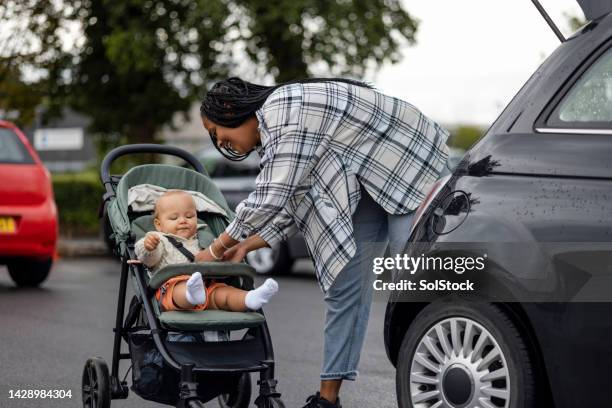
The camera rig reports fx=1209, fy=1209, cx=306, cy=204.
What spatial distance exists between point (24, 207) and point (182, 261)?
21.4 feet

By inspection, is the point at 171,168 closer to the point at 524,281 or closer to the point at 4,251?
the point at 524,281

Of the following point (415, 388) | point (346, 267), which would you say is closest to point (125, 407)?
point (346, 267)

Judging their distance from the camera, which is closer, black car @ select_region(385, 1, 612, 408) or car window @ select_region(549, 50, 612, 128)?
black car @ select_region(385, 1, 612, 408)

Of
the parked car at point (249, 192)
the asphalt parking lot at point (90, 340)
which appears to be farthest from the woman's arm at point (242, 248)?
the parked car at point (249, 192)

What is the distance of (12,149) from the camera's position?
11656 mm

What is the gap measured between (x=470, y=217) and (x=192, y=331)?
1348 mm

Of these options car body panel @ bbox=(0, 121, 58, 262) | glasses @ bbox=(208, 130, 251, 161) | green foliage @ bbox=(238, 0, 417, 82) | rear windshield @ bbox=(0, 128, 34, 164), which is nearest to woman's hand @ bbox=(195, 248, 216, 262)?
glasses @ bbox=(208, 130, 251, 161)

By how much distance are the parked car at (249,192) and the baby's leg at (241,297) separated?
8334mm

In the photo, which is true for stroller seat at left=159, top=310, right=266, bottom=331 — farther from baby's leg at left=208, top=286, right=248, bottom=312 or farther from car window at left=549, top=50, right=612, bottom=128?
car window at left=549, top=50, right=612, bottom=128

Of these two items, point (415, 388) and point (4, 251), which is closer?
point (415, 388)

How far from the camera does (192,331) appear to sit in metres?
5.05

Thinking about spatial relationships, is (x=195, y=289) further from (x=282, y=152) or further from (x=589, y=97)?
(x=589, y=97)

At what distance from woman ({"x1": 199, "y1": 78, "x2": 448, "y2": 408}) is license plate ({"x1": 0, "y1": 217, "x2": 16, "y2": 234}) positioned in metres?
6.45

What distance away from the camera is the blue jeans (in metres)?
5.20
